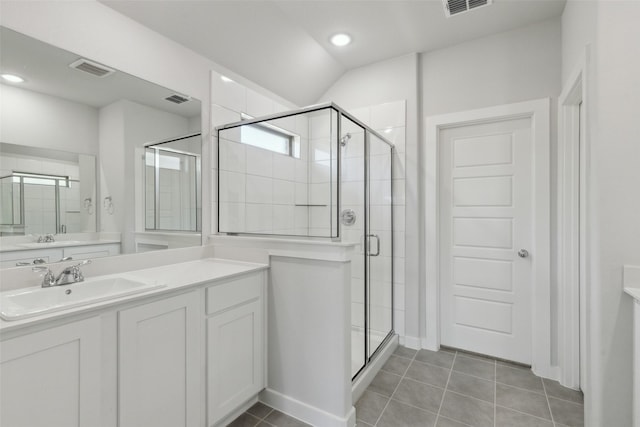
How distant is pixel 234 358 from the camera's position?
67.6 inches

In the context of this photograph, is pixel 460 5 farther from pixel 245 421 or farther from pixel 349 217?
pixel 245 421

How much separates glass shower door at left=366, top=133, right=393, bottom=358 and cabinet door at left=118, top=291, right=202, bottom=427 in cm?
134

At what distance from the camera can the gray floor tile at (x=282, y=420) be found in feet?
5.81

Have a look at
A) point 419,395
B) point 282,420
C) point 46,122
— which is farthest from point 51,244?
point 419,395

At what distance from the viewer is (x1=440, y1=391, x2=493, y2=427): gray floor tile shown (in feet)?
5.89

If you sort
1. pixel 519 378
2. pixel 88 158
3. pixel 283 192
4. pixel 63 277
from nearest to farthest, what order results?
pixel 63 277 < pixel 88 158 < pixel 519 378 < pixel 283 192

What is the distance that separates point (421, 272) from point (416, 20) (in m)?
2.05

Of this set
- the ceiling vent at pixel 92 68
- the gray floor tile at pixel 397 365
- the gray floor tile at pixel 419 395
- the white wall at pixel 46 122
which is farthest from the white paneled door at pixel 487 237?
the white wall at pixel 46 122

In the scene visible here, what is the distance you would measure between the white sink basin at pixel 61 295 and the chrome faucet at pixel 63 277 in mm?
28

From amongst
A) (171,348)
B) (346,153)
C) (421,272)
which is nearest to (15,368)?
(171,348)

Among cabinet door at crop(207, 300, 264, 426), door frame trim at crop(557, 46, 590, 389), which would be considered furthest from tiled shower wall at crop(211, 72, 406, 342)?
door frame trim at crop(557, 46, 590, 389)

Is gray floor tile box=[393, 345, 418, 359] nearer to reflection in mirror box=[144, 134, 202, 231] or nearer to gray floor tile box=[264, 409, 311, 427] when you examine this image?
gray floor tile box=[264, 409, 311, 427]

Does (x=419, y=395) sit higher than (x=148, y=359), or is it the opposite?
(x=148, y=359)

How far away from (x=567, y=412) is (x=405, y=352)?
43.6 inches
